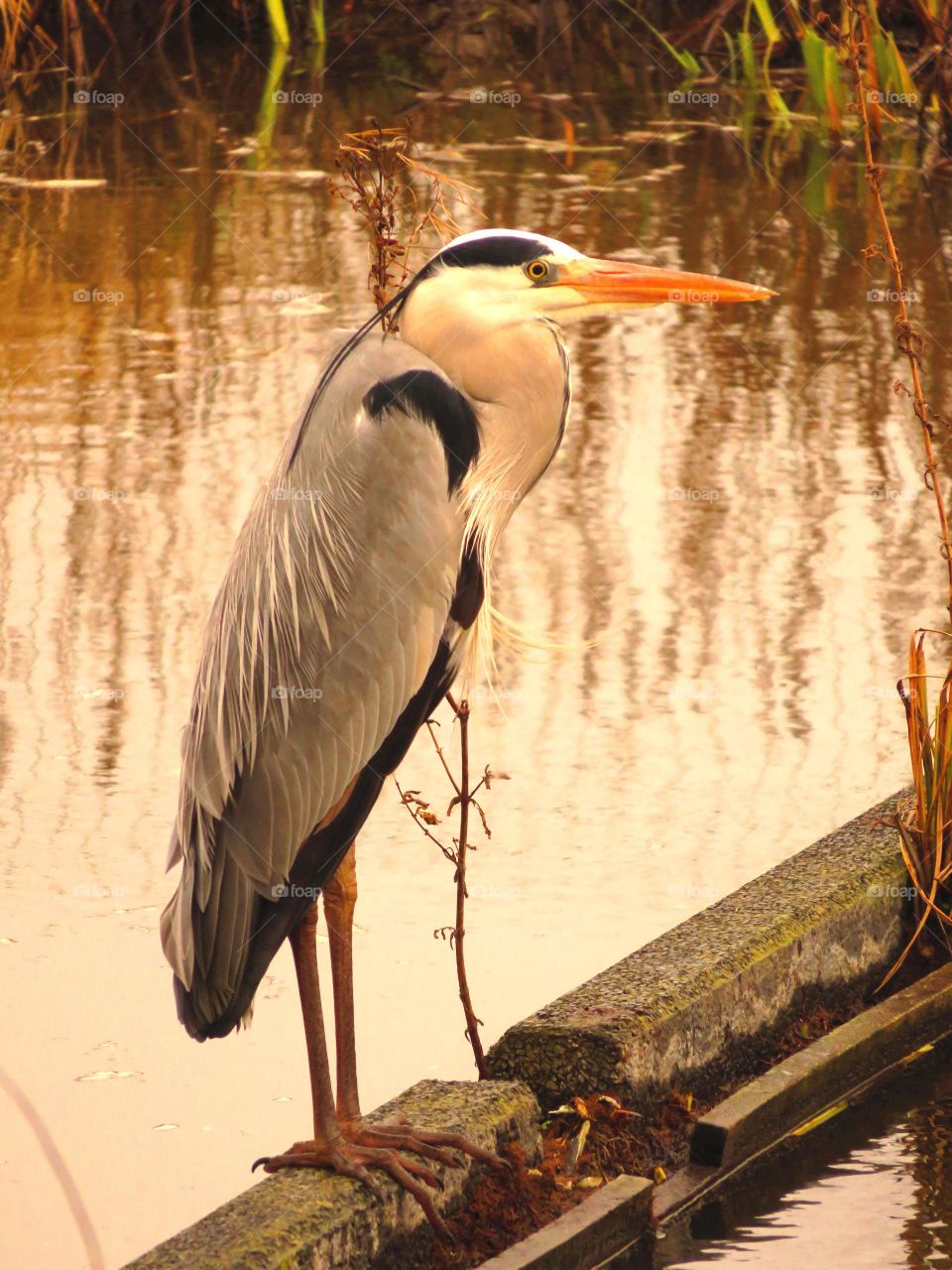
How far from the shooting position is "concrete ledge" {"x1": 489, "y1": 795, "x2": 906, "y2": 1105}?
312 cm

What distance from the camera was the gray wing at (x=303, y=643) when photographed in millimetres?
2861

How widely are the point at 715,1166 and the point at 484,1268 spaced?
55cm

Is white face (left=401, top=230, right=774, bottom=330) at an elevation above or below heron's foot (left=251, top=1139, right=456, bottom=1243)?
above

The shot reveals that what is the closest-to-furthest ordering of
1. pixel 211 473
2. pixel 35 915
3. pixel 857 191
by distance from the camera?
pixel 35 915, pixel 211 473, pixel 857 191

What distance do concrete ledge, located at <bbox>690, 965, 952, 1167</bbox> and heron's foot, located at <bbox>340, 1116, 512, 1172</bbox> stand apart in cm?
42

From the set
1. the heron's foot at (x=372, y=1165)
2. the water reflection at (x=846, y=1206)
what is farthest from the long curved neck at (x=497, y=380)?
the water reflection at (x=846, y=1206)

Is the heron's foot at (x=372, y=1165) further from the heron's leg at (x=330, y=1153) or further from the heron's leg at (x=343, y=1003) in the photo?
the heron's leg at (x=343, y=1003)

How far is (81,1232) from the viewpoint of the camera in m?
3.05

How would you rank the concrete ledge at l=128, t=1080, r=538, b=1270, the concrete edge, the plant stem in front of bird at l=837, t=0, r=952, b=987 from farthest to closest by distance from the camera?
the plant stem in front of bird at l=837, t=0, r=952, b=987 < the concrete edge < the concrete ledge at l=128, t=1080, r=538, b=1270

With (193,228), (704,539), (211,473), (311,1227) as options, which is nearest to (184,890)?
(311,1227)

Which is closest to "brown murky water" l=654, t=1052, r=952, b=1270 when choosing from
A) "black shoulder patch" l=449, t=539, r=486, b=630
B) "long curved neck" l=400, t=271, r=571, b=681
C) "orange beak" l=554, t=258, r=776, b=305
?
"black shoulder patch" l=449, t=539, r=486, b=630

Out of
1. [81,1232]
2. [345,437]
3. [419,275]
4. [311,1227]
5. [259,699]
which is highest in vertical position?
[419,275]

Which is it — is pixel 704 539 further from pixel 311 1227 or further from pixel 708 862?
pixel 311 1227

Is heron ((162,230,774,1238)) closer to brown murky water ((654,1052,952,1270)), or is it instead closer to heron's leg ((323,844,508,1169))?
heron's leg ((323,844,508,1169))
